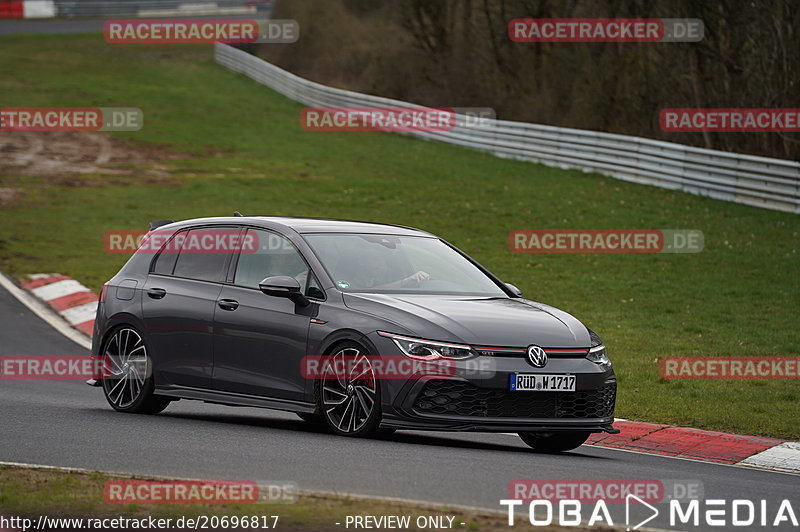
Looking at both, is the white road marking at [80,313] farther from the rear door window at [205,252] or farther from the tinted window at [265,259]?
the tinted window at [265,259]

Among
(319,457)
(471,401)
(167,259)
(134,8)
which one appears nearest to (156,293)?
(167,259)

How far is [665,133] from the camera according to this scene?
35.4m

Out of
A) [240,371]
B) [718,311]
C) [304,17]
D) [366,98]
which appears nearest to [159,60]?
[304,17]

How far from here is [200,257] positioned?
1179 centimetres

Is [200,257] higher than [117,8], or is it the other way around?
[117,8]

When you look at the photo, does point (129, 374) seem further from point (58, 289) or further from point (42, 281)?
point (42, 281)

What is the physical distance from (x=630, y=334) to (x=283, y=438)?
26.7ft

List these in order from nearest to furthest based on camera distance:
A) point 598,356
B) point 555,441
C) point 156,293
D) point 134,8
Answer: point 598,356 < point 555,441 < point 156,293 < point 134,8

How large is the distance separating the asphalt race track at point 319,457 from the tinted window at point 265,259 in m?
1.20

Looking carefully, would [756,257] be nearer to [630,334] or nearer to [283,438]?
[630,334]

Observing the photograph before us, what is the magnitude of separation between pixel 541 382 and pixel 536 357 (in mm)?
177

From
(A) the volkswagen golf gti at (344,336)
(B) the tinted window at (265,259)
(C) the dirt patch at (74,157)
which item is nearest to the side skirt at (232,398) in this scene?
(A) the volkswagen golf gti at (344,336)

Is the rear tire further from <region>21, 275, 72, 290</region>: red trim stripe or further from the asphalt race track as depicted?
<region>21, 275, 72, 290</region>: red trim stripe

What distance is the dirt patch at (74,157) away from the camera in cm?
3400
